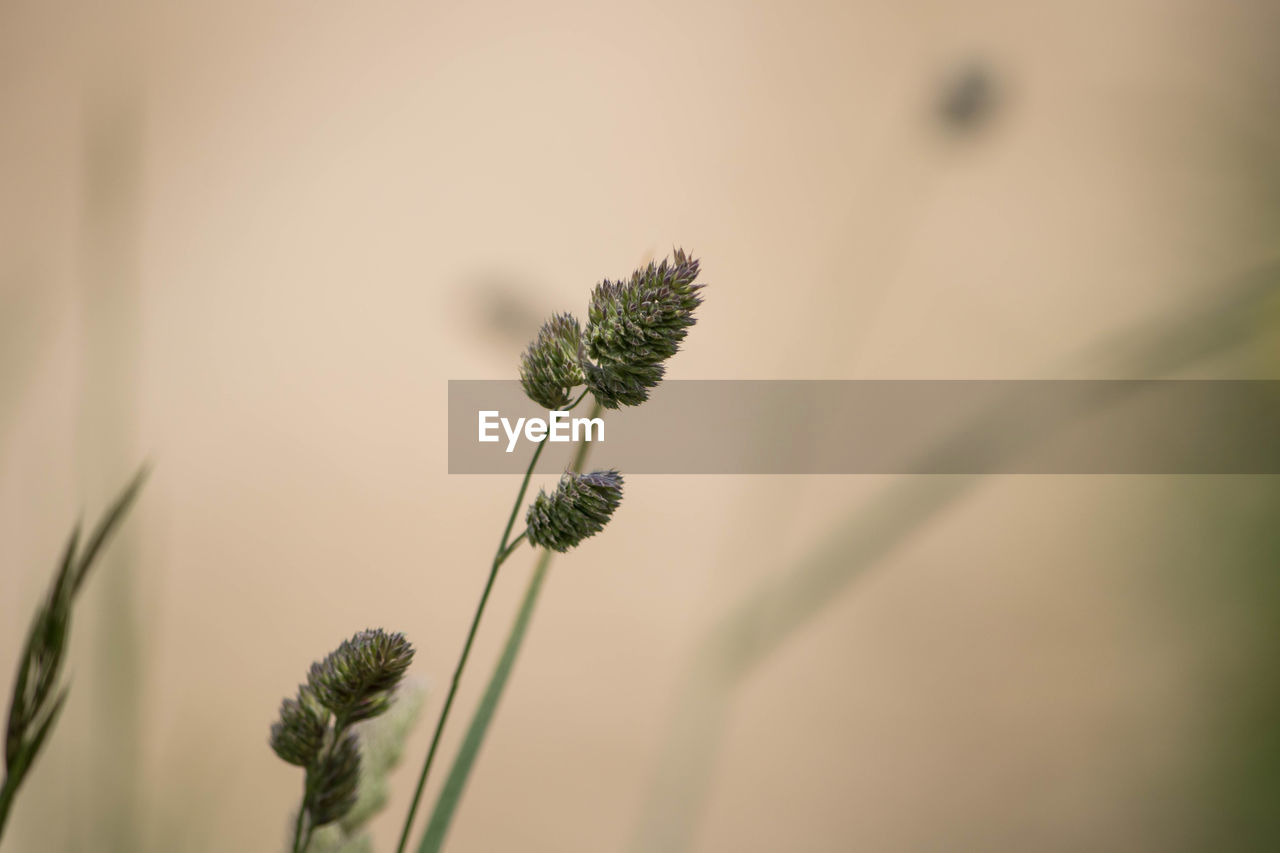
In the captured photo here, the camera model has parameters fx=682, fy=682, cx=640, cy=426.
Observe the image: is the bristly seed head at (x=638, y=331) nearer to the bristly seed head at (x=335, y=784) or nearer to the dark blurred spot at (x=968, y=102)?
the bristly seed head at (x=335, y=784)

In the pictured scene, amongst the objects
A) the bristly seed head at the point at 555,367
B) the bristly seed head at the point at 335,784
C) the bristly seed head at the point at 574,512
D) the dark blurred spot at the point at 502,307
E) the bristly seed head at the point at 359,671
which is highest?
the dark blurred spot at the point at 502,307

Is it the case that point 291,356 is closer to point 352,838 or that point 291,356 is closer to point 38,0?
point 38,0

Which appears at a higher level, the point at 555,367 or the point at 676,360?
the point at 676,360

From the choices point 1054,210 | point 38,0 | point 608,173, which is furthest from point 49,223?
point 1054,210

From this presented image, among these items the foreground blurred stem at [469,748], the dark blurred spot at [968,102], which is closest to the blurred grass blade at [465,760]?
the foreground blurred stem at [469,748]

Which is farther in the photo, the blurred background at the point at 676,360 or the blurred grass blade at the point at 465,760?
the blurred background at the point at 676,360

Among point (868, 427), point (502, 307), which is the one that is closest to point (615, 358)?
point (502, 307)

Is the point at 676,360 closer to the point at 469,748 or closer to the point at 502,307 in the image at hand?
the point at 502,307

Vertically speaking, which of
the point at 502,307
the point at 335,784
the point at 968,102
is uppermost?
the point at 968,102
